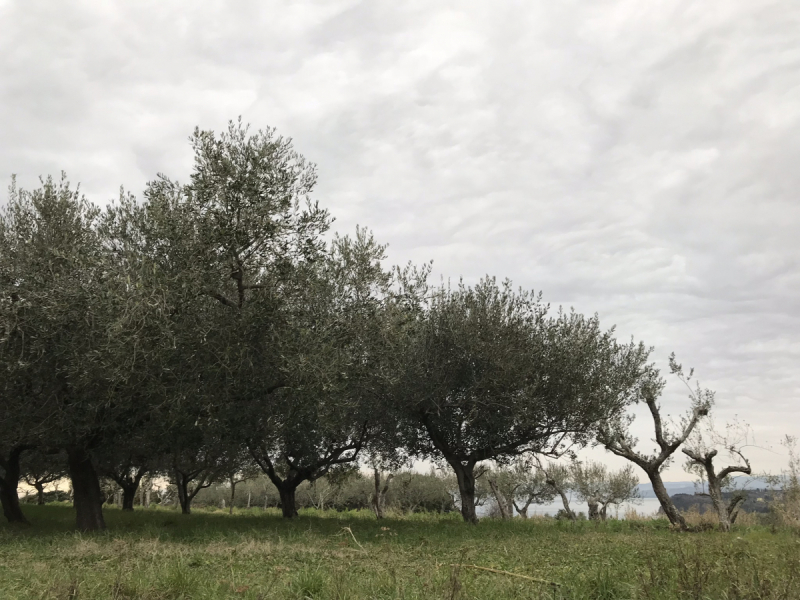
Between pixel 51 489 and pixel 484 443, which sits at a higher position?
pixel 484 443

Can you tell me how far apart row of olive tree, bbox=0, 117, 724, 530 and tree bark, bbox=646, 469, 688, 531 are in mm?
4496

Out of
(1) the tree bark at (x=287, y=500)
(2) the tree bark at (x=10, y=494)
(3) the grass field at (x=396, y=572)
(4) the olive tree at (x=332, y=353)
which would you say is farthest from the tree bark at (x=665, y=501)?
(2) the tree bark at (x=10, y=494)

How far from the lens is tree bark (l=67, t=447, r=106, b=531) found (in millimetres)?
23781

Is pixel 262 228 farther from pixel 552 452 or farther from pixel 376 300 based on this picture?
pixel 552 452

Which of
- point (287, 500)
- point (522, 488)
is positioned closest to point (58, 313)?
point (287, 500)

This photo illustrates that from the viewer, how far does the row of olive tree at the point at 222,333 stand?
61.2 feet

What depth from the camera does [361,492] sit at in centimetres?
7894

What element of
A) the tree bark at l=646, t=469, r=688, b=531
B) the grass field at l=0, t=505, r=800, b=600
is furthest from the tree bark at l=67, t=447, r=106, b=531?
the tree bark at l=646, t=469, r=688, b=531

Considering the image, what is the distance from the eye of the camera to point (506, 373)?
25.8 m

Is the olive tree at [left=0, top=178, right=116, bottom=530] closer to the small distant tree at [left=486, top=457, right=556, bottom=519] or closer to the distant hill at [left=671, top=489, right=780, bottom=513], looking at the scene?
the distant hill at [left=671, top=489, right=780, bottom=513]

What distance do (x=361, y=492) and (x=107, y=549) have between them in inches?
2637

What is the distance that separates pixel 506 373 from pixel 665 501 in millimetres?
10598

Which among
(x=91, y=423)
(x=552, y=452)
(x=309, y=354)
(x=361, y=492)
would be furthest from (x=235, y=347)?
(x=361, y=492)

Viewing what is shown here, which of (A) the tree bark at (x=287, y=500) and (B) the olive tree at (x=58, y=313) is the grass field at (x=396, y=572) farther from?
(A) the tree bark at (x=287, y=500)
